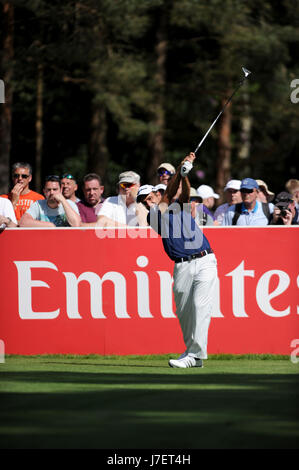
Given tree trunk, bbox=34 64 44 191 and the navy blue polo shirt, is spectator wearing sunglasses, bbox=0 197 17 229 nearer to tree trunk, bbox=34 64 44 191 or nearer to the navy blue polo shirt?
the navy blue polo shirt

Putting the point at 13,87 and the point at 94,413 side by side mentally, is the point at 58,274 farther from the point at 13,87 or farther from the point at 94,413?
the point at 13,87

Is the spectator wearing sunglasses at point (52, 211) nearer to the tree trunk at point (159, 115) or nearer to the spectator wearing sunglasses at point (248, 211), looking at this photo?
the spectator wearing sunglasses at point (248, 211)

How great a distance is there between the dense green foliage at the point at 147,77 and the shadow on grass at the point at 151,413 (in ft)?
58.9

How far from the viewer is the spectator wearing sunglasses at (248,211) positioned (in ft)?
43.2

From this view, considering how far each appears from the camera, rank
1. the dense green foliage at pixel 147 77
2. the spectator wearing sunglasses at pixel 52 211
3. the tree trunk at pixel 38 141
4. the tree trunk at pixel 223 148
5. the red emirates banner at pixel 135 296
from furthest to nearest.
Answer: the tree trunk at pixel 38 141
the tree trunk at pixel 223 148
the dense green foliage at pixel 147 77
the spectator wearing sunglasses at pixel 52 211
the red emirates banner at pixel 135 296

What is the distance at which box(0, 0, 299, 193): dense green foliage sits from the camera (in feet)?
91.5

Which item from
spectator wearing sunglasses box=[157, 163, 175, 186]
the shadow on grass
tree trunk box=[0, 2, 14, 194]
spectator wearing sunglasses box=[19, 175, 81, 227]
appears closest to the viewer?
the shadow on grass

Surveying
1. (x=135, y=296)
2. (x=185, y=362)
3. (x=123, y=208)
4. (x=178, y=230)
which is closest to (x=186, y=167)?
(x=178, y=230)

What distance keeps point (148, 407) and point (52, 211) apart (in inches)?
258

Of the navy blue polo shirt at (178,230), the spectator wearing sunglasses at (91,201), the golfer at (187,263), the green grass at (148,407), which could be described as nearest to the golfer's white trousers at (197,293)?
the golfer at (187,263)

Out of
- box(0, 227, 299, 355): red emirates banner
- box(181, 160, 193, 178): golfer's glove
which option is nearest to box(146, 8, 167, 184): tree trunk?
box(0, 227, 299, 355): red emirates banner

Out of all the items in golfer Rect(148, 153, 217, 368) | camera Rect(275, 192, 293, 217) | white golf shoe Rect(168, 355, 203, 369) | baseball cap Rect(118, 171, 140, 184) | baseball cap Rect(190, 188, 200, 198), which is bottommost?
white golf shoe Rect(168, 355, 203, 369)

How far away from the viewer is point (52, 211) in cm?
1333

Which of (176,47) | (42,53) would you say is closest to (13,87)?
(42,53)
